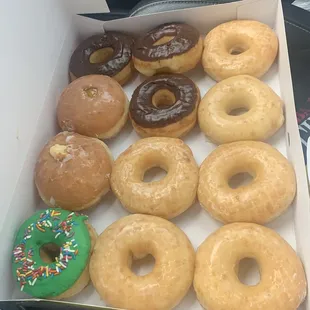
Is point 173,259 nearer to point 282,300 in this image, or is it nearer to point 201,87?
point 282,300

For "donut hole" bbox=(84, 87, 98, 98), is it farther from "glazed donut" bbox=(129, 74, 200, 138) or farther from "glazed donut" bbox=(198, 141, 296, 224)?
"glazed donut" bbox=(198, 141, 296, 224)

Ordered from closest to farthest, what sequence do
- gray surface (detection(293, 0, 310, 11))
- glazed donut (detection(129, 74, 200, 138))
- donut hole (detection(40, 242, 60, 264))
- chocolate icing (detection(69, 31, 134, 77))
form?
donut hole (detection(40, 242, 60, 264)) → glazed donut (detection(129, 74, 200, 138)) → chocolate icing (detection(69, 31, 134, 77)) → gray surface (detection(293, 0, 310, 11))

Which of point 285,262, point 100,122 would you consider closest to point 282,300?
point 285,262

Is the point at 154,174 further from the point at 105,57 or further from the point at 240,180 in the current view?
the point at 105,57

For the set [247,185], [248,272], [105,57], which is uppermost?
[105,57]

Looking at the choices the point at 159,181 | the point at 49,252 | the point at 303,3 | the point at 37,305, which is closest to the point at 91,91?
the point at 159,181

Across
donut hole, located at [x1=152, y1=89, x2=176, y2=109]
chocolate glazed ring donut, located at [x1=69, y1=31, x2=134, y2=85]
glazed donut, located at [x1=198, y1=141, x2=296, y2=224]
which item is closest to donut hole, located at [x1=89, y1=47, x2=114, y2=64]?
chocolate glazed ring donut, located at [x1=69, y1=31, x2=134, y2=85]

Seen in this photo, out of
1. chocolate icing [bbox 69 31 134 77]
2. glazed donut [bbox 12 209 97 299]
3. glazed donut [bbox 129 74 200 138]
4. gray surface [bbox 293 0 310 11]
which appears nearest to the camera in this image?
glazed donut [bbox 12 209 97 299]
